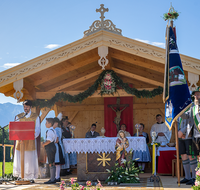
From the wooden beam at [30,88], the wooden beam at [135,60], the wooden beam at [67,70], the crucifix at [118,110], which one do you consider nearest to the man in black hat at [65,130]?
the wooden beam at [30,88]

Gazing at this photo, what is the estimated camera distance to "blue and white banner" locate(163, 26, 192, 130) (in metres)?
6.41

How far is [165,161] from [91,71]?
4.59 m

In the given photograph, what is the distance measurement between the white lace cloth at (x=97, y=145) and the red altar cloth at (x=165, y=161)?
1.96 m

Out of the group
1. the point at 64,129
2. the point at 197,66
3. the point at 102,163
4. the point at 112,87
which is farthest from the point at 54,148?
the point at 197,66

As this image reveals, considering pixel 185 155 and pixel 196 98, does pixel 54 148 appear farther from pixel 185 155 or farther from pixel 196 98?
pixel 196 98

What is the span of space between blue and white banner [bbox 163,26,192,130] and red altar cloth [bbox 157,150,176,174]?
3.51 metres

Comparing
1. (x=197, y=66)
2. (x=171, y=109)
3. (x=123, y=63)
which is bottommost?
(x=171, y=109)

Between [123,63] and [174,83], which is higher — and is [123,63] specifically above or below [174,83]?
above

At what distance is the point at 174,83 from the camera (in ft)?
21.6

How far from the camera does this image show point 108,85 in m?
10.0

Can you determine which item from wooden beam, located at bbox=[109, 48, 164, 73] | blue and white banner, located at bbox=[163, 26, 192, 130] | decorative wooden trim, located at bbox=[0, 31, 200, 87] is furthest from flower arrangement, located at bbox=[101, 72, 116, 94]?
blue and white banner, located at bbox=[163, 26, 192, 130]

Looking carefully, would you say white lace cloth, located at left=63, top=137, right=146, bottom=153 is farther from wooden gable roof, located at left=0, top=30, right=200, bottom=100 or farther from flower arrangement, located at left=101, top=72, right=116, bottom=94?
wooden gable roof, located at left=0, top=30, right=200, bottom=100

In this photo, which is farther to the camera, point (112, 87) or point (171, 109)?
point (112, 87)

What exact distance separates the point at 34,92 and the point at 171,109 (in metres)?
5.83
